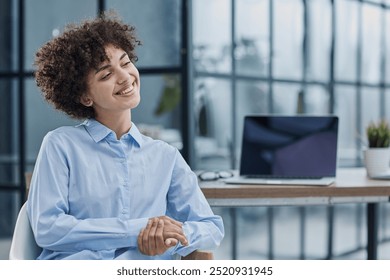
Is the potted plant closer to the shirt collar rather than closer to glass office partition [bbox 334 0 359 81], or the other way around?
the shirt collar

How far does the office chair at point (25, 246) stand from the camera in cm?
132

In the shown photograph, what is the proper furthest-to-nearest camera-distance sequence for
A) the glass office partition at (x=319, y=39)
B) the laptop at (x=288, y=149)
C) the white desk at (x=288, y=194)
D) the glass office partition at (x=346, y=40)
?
the glass office partition at (x=346, y=40), the glass office partition at (x=319, y=39), the laptop at (x=288, y=149), the white desk at (x=288, y=194)

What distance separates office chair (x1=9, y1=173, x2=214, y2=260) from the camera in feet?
4.32

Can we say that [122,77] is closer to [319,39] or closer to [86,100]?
[86,100]

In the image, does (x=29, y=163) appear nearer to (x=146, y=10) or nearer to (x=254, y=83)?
(x=146, y=10)

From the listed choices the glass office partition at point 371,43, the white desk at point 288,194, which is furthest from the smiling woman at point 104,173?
the glass office partition at point 371,43

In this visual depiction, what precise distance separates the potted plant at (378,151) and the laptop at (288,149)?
7.3 inches

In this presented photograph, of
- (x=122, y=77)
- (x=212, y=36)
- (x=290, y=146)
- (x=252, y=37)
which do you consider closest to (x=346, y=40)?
(x=252, y=37)

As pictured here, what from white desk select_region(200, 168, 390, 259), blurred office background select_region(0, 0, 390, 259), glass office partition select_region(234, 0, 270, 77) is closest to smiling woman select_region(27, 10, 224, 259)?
white desk select_region(200, 168, 390, 259)

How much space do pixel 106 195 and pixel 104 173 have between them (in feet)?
0.16

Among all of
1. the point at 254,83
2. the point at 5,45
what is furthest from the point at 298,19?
the point at 5,45

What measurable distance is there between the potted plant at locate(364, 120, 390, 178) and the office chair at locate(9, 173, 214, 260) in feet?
3.12

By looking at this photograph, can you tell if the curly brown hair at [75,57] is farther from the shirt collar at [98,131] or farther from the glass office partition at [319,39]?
the glass office partition at [319,39]

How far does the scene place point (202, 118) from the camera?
3.55 meters
